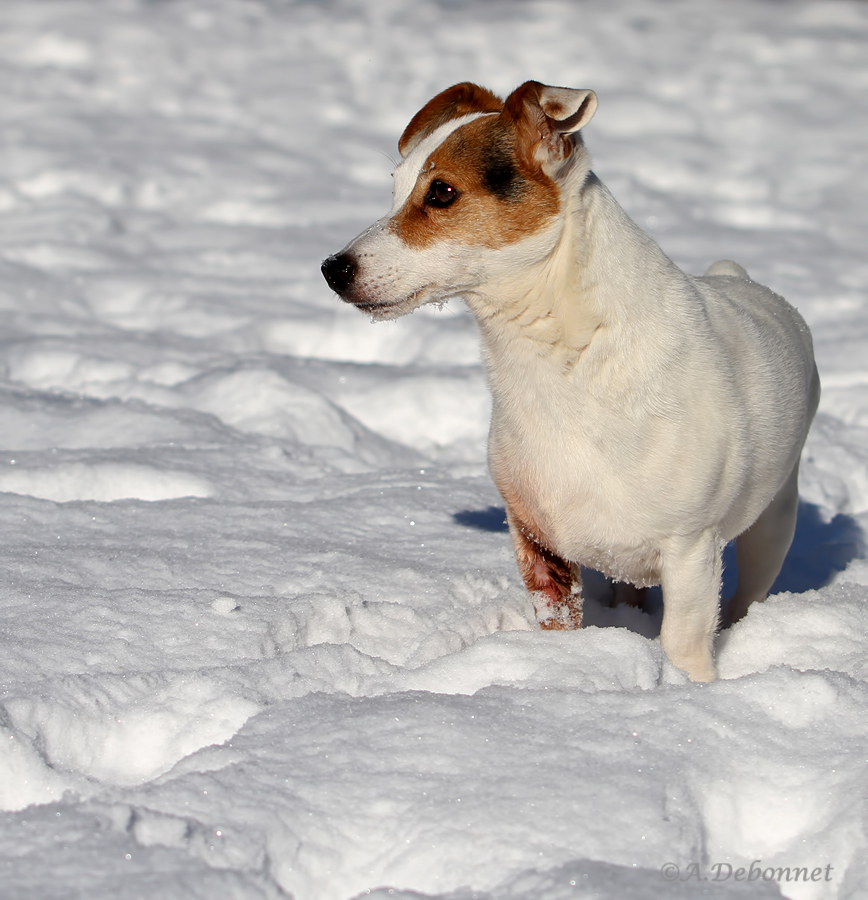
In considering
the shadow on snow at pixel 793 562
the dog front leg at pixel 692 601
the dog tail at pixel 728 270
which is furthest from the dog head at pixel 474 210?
the shadow on snow at pixel 793 562

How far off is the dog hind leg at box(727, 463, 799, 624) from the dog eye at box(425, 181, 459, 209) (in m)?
1.39

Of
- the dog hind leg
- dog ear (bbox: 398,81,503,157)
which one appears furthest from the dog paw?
dog ear (bbox: 398,81,503,157)

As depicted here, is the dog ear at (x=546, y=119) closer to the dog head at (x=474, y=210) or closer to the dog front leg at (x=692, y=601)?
the dog head at (x=474, y=210)

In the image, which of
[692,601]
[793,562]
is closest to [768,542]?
[793,562]

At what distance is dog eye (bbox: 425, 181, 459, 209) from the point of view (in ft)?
9.02

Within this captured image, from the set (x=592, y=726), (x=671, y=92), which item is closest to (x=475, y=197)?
(x=592, y=726)

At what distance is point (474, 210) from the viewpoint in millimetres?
2725

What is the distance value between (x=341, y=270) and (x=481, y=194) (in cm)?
39

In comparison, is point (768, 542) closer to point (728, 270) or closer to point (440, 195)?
point (728, 270)

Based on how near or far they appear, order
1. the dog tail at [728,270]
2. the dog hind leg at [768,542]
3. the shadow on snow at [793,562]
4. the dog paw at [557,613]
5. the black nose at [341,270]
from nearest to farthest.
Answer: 1. the black nose at [341,270]
2. the dog paw at [557,613]
3. the dog hind leg at [768,542]
4. the shadow on snow at [793,562]
5. the dog tail at [728,270]

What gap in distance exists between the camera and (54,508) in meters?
3.59

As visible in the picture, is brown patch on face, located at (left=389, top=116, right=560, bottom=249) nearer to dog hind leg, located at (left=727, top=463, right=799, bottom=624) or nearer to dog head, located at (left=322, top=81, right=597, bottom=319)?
dog head, located at (left=322, top=81, right=597, bottom=319)

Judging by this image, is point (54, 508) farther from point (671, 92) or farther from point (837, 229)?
point (671, 92)

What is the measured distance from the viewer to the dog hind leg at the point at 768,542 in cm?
339
